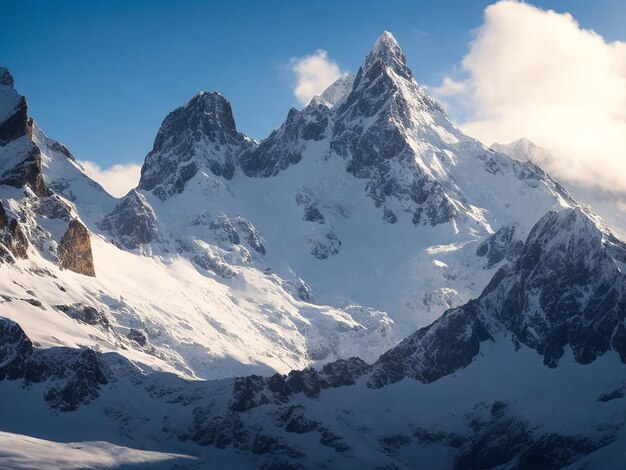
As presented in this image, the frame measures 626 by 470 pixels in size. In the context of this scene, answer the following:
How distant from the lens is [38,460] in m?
196

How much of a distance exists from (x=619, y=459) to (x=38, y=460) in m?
116

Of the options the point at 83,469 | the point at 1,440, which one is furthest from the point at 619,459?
the point at 1,440

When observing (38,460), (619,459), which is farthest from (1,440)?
(619,459)

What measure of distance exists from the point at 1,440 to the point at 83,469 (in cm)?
1789

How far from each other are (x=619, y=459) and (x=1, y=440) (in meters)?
125

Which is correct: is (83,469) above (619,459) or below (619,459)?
below

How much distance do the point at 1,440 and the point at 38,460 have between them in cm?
1009

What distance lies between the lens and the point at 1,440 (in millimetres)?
199500

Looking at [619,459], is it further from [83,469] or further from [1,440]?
[1,440]

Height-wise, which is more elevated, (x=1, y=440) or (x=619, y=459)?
(x=619, y=459)

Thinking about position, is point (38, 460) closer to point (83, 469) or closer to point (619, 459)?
point (83, 469)

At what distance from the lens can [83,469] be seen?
653ft

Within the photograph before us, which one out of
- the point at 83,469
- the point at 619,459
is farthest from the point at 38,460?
the point at 619,459
